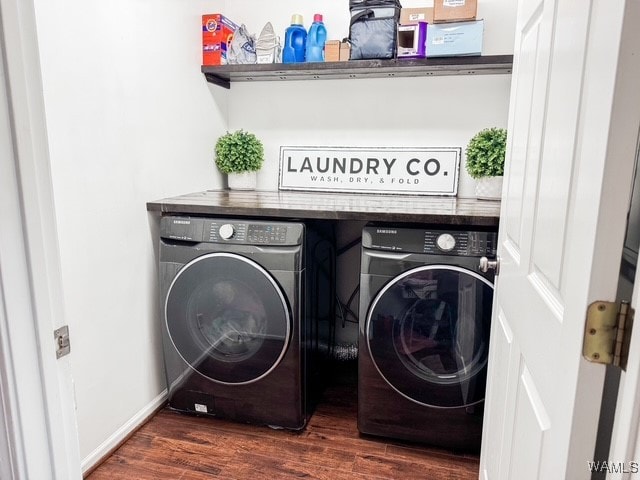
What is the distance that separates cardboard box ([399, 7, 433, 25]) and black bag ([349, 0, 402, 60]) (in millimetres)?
46

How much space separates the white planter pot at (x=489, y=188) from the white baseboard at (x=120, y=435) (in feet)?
5.87

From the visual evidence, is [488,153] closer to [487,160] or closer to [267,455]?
[487,160]

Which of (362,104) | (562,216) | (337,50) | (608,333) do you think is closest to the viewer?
(608,333)

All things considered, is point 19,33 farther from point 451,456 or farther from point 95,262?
point 451,456

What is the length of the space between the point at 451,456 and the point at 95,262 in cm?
158

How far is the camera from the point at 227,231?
1841 mm

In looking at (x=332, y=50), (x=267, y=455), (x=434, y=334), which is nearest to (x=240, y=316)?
(x=267, y=455)

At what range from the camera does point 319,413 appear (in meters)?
2.12

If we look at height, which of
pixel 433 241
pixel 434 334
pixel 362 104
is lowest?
pixel 434 334

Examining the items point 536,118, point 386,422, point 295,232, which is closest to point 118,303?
point 295,232

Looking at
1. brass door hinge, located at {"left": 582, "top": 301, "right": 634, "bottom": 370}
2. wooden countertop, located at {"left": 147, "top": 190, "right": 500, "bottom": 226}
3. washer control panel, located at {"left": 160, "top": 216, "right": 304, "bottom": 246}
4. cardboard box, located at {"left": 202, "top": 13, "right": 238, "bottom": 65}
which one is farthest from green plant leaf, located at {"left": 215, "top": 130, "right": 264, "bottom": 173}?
brass door hinge, located at {"left": 582, "top": 301, "right": 634, "bottom": 370}

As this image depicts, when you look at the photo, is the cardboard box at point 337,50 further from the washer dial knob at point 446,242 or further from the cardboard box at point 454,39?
the washer dial knob at point 446,242

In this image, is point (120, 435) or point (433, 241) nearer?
point (433, 241)

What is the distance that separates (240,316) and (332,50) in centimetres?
136
